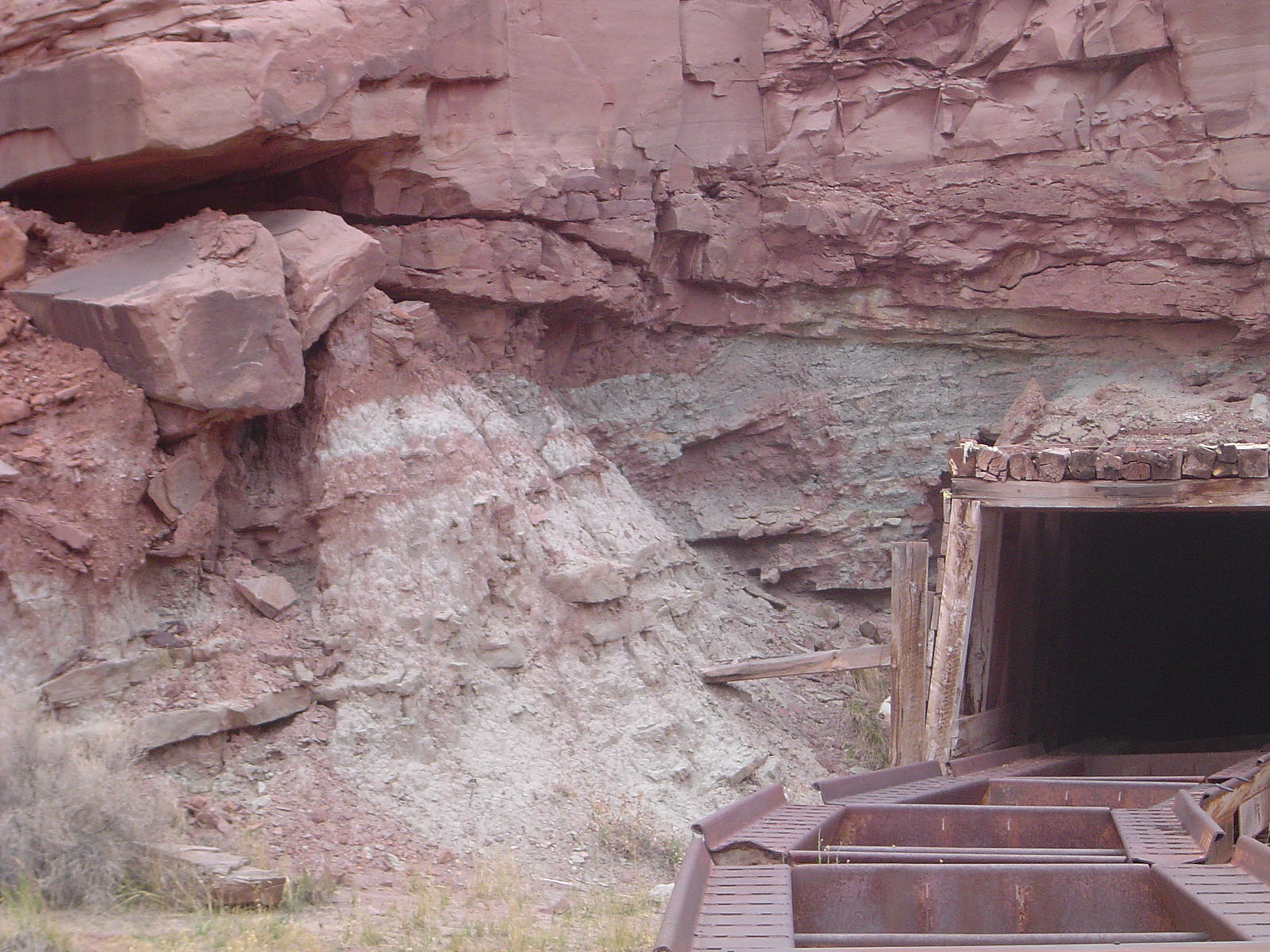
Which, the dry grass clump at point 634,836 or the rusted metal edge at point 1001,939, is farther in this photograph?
the dry grass clump at point 634,836

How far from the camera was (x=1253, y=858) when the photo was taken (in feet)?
13.2

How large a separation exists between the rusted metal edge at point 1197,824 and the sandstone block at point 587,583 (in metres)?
5.50

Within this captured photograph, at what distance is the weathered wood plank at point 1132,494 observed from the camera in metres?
7.65

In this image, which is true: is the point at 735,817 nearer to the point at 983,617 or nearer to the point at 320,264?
the point at 983,617

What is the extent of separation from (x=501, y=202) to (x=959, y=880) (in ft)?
27.7

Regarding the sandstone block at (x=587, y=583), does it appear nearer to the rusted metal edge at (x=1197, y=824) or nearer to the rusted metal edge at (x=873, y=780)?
the rusted metal edge at (x=873, y=780)

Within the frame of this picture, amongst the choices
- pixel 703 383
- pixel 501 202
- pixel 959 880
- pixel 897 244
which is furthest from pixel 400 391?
pixel 959 880

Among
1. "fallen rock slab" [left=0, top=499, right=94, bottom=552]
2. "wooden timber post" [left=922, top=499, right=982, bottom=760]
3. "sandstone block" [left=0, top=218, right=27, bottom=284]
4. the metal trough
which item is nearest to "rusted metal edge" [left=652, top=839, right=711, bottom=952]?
the metal trough

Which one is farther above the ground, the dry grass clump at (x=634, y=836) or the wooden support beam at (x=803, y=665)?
the wooden support beam at (x=803, y=665)

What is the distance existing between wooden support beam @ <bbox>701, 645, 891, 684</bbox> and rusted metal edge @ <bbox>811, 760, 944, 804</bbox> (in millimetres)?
3170

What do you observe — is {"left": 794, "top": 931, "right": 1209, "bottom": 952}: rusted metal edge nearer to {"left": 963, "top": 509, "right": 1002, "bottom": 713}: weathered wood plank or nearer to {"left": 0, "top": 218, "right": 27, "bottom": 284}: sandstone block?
{"left": 963, "top": 509, "right": 1002, "bottom": 713}: weathered wood plank

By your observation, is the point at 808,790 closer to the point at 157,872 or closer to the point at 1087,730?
the point at 1087,730

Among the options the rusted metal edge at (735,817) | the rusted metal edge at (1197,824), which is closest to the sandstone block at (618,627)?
the rusted metal edge at (735,817)

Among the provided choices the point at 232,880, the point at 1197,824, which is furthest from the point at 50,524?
the point at 1197,824
